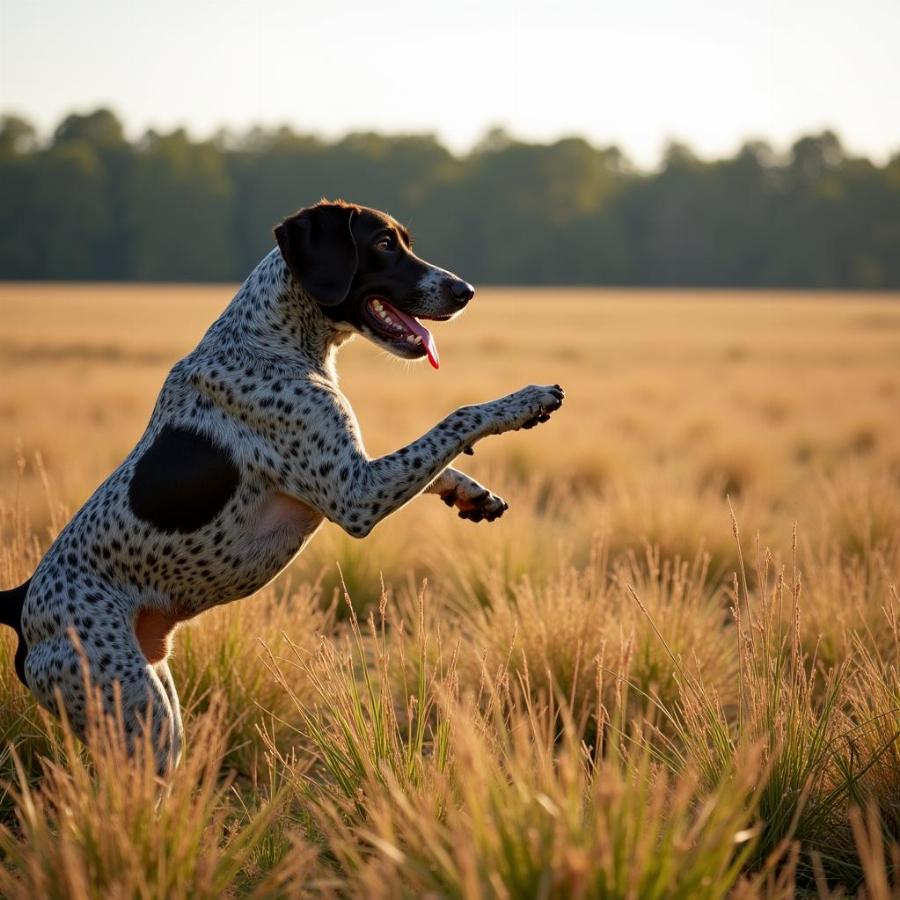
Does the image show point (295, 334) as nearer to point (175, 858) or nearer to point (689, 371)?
point (175, 858)

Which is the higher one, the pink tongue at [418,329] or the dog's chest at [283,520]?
the pink tongue at [418,329]

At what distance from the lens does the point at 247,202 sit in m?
95.8

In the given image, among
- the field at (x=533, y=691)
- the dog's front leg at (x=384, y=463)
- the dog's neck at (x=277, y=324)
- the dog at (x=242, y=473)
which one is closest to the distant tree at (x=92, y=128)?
the field at (x=533, y=691)

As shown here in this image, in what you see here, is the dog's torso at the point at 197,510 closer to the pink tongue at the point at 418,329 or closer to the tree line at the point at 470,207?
the pink tongue at the point at 418,329

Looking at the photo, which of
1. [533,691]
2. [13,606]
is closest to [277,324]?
[13,606]

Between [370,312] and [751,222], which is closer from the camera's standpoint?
[370,312]

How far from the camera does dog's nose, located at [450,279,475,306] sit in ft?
13.2

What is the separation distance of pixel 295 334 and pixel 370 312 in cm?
27

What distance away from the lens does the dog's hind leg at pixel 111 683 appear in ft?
11.4

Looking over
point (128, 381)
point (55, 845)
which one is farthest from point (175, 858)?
point (128, 381)

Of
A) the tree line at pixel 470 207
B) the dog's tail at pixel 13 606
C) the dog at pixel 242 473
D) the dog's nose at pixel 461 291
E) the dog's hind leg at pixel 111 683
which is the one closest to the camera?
the dog's hind leg at pixel 111 683

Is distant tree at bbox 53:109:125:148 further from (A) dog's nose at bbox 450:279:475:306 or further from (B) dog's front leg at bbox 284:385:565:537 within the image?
(B) dog's front leg at bbox 284:385:565:537

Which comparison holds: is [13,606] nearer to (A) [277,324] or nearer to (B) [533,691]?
(A) [277,324]

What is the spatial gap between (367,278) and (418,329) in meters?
0.25
